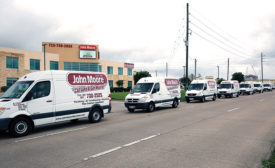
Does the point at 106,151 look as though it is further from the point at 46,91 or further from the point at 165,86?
the point at 165,86

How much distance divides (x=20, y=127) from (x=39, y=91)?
61.4 inches

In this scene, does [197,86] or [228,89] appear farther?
[228,89]

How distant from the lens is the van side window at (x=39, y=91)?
8873mm

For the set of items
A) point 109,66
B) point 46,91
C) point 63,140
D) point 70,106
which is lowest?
point 63,140

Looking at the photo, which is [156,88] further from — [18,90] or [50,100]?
[18,90]

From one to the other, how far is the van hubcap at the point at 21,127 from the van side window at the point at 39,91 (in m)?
0.91

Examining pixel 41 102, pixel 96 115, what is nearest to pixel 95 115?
pixel 96 115

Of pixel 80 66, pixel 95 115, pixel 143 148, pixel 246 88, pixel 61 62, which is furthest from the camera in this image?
pixel 80 66

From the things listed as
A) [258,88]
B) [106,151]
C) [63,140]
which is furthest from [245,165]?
[258,88]

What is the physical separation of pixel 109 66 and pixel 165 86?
170ft

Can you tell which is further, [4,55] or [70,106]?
[4,55]

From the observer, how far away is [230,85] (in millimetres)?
32719

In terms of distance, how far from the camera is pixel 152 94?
52.3 feet

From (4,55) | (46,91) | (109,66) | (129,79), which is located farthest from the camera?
(129,79)
